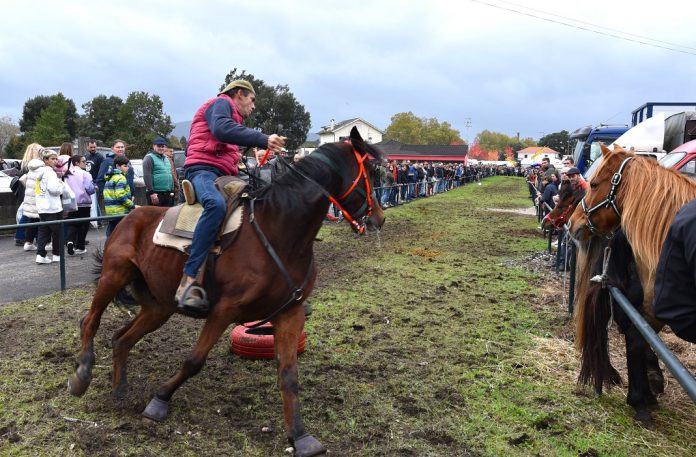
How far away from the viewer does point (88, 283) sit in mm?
7957

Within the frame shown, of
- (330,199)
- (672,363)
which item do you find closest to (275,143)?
(330,199)

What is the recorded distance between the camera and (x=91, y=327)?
4.26 m

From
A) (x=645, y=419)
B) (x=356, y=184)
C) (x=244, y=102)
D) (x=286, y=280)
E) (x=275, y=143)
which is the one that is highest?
(x=244, y=102)

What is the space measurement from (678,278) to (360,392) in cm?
284

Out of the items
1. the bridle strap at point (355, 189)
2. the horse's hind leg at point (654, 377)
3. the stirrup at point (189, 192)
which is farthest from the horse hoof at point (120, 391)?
the horse's hind leg at point (654, 377)

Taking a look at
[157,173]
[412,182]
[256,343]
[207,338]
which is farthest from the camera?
[412,182]

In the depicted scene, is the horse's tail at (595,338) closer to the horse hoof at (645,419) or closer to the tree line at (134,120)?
the horse hoof at (645,419)

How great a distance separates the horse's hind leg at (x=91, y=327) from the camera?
13.2ft

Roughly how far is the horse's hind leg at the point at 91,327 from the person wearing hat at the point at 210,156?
2.58ft

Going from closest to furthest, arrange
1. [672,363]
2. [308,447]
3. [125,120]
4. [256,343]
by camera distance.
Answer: [672,363] → [308,447] → [256,343] → [125,120]

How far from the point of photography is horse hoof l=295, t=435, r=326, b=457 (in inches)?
131

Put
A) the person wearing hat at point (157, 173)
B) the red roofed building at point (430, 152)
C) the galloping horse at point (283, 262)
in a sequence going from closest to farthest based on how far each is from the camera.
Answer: the galloping horse at point (283, 262)
the person wearing hat at point (157, 173)
the red roofed building at point (430, 152)

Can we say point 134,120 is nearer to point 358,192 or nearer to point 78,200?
point 78,200

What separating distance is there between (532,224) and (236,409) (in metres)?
15.6
